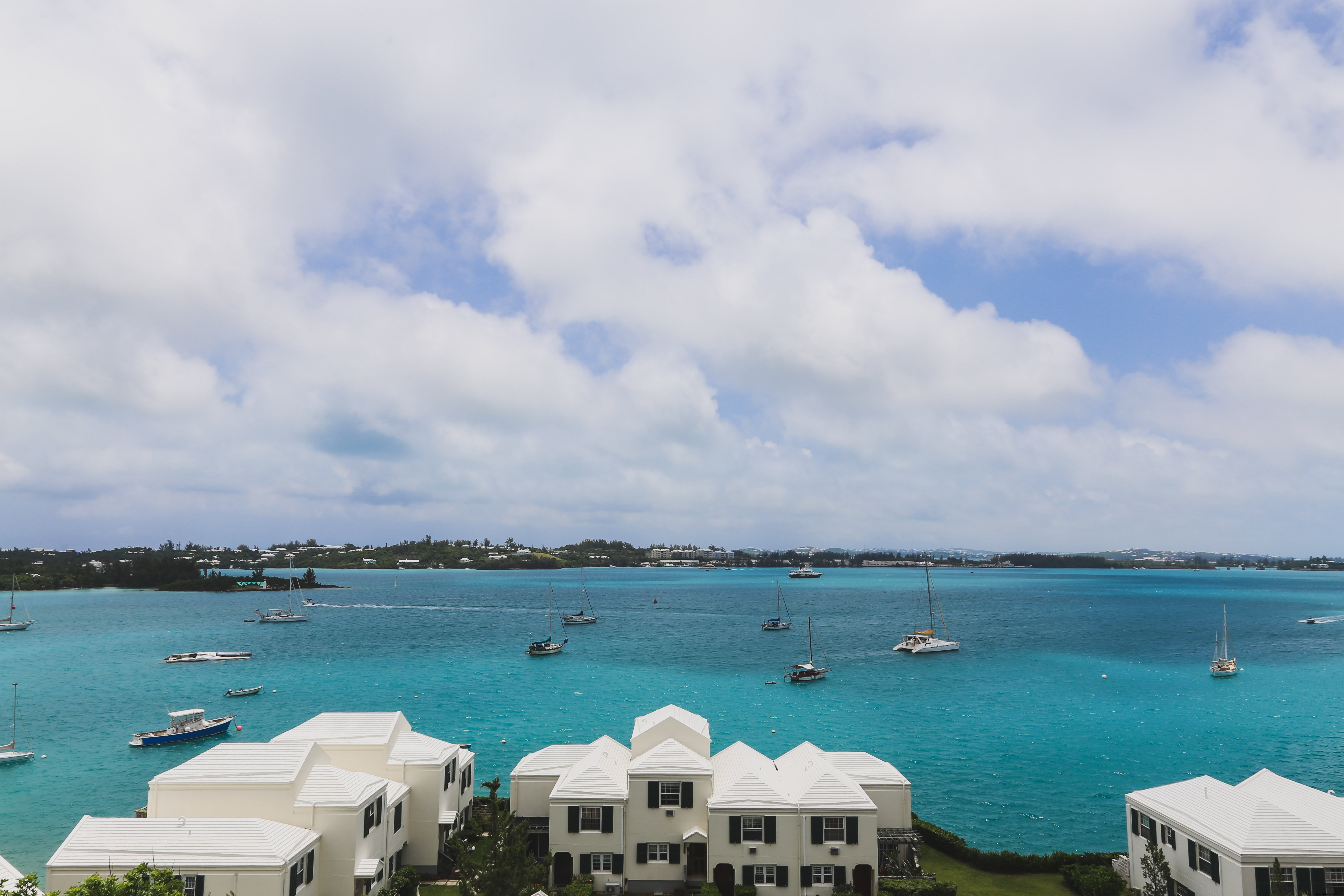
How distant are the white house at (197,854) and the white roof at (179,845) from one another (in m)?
A: 0.02

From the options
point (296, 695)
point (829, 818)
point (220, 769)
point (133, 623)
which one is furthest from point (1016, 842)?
point (133, 623)

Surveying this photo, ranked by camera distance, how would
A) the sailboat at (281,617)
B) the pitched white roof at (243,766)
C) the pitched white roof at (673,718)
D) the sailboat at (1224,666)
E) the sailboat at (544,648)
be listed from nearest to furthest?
1. the pitched white roof at (243,766)
2. the pitched white roof at (673,718)
3. the sailboat at (1224,666)
4. the sailboat at (544,648)
5. the sailboat at (281,617)

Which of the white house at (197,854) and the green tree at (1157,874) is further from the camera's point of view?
the green tree at (1157,874)

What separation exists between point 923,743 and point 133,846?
183ft

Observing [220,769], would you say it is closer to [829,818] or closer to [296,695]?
[829,818]

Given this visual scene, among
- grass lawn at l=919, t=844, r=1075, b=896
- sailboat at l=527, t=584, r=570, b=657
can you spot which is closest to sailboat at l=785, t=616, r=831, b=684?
sailboat at l=527, t=584, r=570, b=657

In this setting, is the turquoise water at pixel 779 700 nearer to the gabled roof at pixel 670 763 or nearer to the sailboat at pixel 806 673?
the sailboat at pixel 806 673

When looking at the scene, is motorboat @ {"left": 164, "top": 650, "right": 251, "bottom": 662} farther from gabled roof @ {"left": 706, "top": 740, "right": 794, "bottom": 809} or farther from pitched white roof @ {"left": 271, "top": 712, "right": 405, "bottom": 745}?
gabled roof @ {"left": 706, "top": 740, "right": 794, "bottom": 809}

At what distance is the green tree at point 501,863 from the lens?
85.9 ft

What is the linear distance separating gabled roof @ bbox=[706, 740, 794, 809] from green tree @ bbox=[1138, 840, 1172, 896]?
46.9 ft

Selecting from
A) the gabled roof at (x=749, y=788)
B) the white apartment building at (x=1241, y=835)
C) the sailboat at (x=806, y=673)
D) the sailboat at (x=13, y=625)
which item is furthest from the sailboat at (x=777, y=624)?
the sailboat at (x=13, y=625)

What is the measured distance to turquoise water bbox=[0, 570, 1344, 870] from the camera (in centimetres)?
5241

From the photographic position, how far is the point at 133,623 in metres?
156

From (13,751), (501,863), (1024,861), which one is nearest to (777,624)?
(1024,861)
